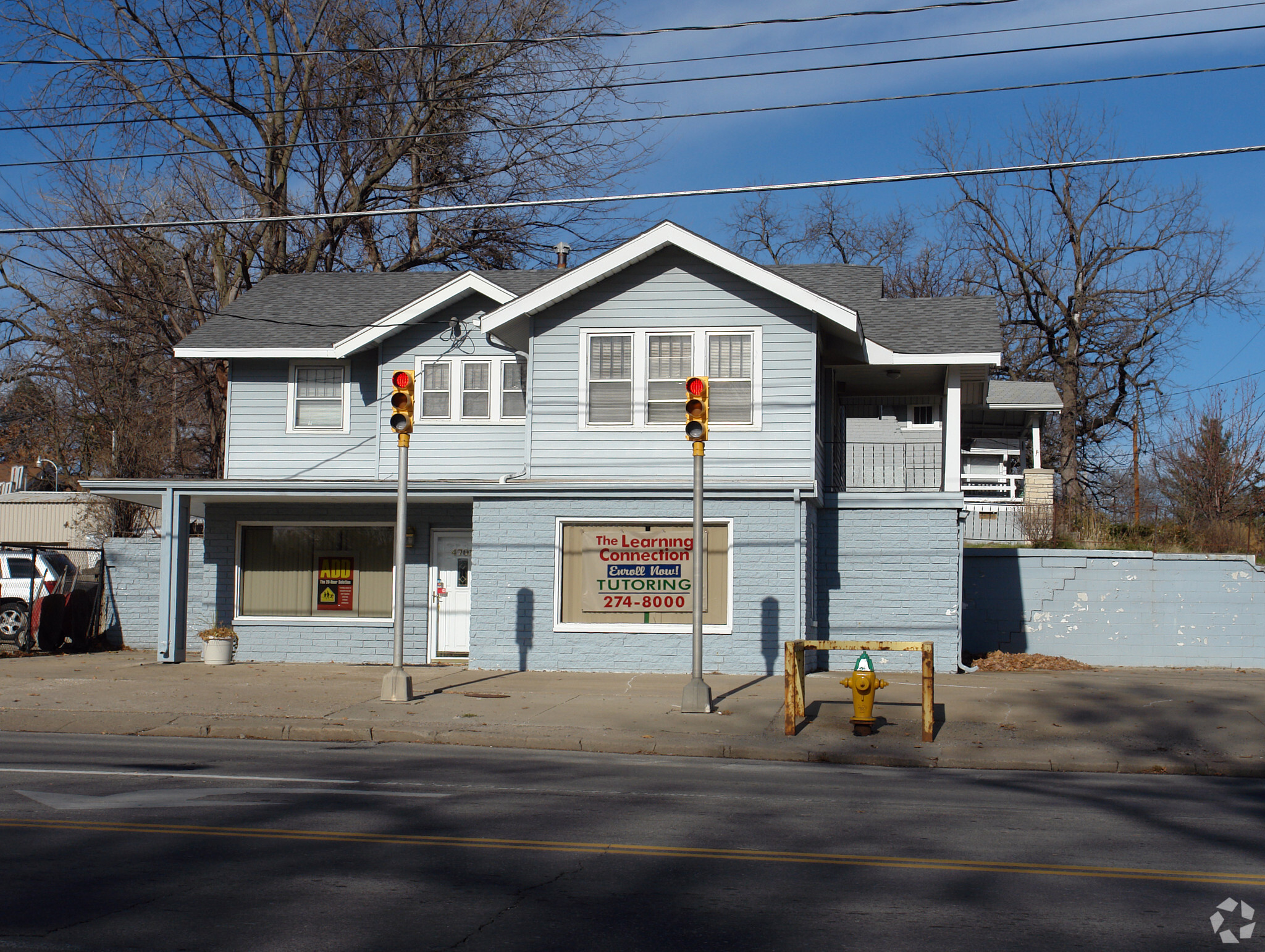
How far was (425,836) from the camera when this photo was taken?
280 inches

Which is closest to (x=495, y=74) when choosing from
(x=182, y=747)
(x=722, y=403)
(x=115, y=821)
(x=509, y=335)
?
(x=509, y=335)

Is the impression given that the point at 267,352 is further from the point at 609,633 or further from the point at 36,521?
the point at 36,521

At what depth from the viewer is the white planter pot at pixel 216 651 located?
18547 mm

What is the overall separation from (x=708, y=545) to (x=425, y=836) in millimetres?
10324

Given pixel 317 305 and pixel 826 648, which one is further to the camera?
pixel 317 305

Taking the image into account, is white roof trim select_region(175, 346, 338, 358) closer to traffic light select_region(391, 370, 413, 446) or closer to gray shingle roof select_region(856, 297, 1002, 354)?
traffic light select_region(391, 370, 413, 446)

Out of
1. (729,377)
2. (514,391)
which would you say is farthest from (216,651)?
(729,377)

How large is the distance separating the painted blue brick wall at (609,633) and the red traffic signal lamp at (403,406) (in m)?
3.37

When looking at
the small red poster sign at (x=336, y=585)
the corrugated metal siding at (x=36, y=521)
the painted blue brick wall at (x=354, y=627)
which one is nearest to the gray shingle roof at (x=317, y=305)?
the painted blue brick wall at (x=354, y=627)

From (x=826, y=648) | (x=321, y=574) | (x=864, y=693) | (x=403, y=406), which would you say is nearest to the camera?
(x=864, y=693)

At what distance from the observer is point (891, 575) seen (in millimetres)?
17547

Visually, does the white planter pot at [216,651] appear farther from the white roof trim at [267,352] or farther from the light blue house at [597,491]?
the white roof trim at [267,352]

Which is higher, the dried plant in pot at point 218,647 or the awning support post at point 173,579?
the awning support post at point 173,579

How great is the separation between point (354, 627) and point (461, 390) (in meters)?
4.52
